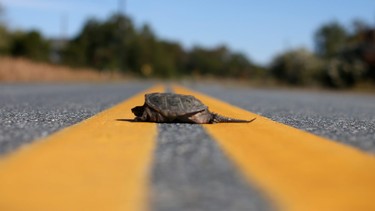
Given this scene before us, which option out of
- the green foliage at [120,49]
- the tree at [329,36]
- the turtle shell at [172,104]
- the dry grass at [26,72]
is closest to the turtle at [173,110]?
the turtle shell at [172,104]

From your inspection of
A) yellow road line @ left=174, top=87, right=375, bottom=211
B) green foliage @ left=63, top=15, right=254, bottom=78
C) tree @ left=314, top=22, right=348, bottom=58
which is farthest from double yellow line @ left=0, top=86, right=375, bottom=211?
tree @ left=314, top=22, right=348, bottom=58

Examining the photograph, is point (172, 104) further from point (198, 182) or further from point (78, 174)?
point (198, 182)

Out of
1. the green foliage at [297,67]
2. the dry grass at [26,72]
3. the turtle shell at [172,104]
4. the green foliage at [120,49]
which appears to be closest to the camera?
the turtle shell at [172,104]

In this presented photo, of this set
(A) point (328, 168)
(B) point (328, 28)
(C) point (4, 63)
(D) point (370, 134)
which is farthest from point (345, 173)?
(B) point (328, 28)

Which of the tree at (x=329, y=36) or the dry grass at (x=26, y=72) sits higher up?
the tree at (x=329, y=36)

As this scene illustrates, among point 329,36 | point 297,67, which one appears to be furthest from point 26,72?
point 329,36

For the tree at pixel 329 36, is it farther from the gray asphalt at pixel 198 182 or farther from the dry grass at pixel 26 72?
the gray asphalt at pixel 198 182

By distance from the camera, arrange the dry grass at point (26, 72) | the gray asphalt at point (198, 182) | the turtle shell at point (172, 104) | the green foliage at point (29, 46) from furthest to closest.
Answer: the green foliage at point (29, 46), the dry grass at point (26, 72), the turtle shell at point (172, 104), the gray asphalt at point (198, 182)

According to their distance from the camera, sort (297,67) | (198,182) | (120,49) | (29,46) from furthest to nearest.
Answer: (120,49) < (29,46) < (297,67) < (198,182)
